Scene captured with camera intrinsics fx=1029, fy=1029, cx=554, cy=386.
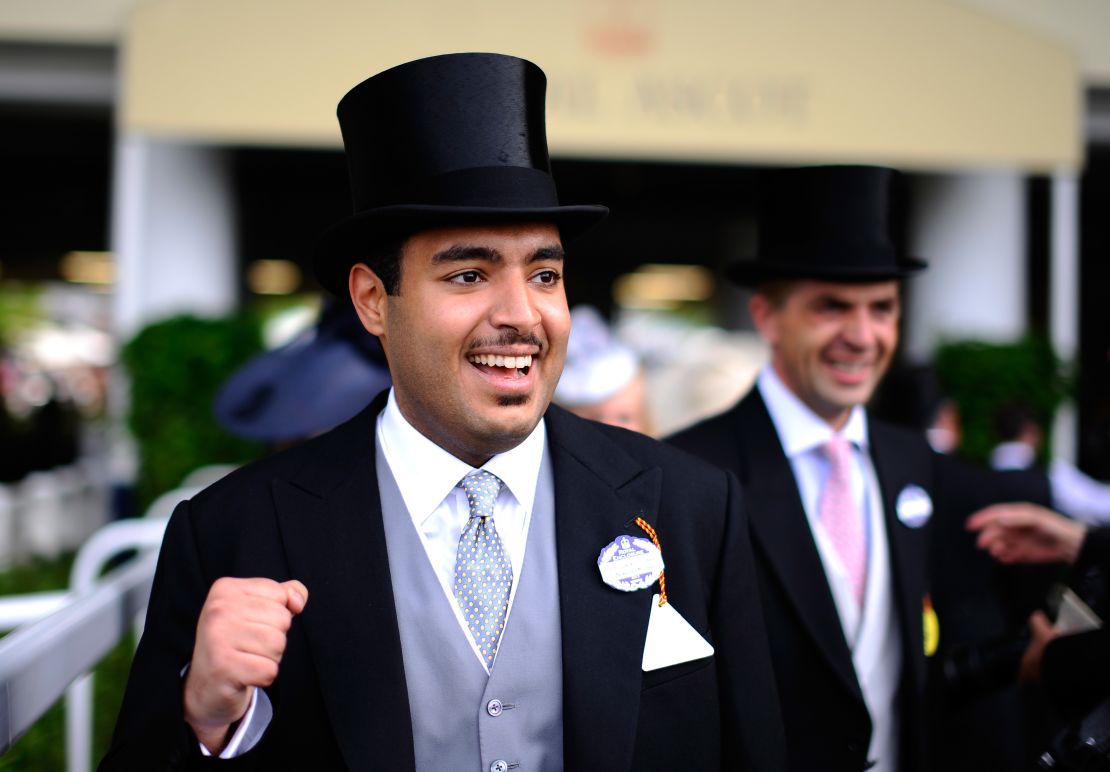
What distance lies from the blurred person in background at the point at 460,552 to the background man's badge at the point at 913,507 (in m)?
0.77

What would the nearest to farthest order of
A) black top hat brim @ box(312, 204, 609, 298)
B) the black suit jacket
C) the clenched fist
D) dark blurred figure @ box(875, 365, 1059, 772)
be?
1. the clenched fist
2. black top hat brim @ box(312, 204, 609, 298)
3. the black suit jacket
4. dark blurred figure @ box(875, 365, 1059, 772)

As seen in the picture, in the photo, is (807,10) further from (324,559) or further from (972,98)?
(324,559)

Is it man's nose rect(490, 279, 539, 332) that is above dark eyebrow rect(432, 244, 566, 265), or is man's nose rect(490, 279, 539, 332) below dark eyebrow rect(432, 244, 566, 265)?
below

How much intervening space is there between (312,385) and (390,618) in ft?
5.76

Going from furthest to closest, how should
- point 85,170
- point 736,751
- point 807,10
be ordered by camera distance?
1. point 85,170
2. point 807,10
3. point 736,751

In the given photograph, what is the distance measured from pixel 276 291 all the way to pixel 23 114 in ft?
45.1

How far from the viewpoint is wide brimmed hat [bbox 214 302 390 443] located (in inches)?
129

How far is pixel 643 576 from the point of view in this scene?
5.92 feet

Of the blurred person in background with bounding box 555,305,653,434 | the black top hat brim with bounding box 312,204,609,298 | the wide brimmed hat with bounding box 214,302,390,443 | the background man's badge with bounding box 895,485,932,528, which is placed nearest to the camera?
the black top hat brim with bounding box 312,204,609,298

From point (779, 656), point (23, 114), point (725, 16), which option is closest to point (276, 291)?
point (23, 114)

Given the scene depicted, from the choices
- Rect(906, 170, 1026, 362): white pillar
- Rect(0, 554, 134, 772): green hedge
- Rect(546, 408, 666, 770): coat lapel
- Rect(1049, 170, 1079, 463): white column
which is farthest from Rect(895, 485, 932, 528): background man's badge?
Rect(1049, 170, 1079, 463): white column

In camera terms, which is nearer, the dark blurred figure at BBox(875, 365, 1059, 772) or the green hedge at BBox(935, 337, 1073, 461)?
the dark blurred figure at BBox(875, 365, 1059, 772)

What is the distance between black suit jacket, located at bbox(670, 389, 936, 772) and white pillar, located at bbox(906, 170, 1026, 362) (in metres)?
7.30

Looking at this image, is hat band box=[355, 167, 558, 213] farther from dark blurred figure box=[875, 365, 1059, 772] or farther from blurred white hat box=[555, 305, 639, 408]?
blurred white hat box=[555, 305, 639, 408]
